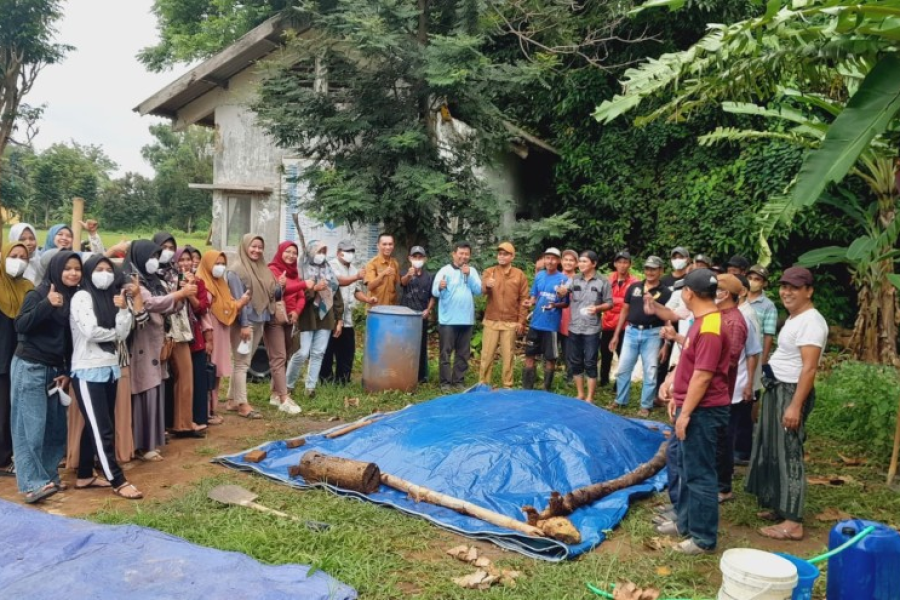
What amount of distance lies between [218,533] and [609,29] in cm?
1112

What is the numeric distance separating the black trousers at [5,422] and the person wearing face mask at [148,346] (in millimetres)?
873

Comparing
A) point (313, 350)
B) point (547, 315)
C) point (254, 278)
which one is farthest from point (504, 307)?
point (254, 278)

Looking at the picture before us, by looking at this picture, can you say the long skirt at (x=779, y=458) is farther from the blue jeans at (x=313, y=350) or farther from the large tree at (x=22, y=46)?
the large tree at (x=22, y=46)

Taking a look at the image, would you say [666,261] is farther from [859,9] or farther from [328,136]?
[859,9]

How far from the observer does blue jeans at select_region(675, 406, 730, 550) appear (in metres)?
4.06

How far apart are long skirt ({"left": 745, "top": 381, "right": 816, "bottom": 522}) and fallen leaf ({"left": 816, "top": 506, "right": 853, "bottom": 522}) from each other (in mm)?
451

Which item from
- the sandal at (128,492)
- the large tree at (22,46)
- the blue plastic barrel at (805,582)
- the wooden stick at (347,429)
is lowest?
the sandal at (128,492)

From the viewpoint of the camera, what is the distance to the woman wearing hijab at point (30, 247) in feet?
18.1

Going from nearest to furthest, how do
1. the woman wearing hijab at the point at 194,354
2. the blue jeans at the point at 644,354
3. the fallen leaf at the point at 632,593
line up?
the fallen leaf at the point at 632,593 → the woman wearing hijab at the point at 194,354 → the blue jeans at the point at 644,354

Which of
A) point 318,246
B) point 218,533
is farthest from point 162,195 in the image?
point 218,533

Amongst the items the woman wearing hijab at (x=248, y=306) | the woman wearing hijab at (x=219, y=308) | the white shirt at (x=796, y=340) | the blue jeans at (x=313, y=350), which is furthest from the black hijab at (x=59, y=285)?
the white shirt at (x=796, y=340)

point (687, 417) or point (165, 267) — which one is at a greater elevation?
point (165, 267)

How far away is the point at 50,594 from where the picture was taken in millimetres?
3312

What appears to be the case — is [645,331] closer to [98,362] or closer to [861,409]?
[861,409]
